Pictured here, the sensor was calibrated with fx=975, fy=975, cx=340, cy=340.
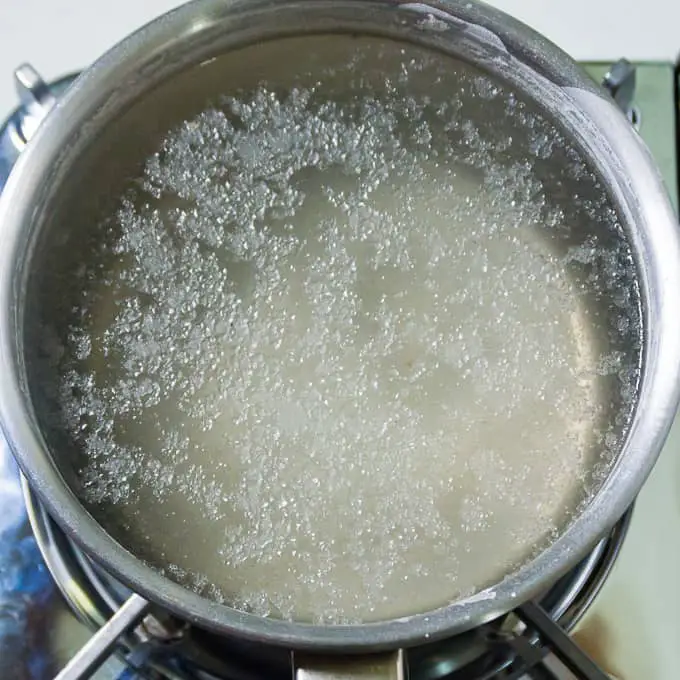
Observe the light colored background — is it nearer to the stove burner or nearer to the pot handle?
the stove burner

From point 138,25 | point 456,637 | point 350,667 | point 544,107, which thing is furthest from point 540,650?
point 138,25

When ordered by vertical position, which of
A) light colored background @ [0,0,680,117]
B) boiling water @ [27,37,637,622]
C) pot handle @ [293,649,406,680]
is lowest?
pot handle @ [293,649,406,680]

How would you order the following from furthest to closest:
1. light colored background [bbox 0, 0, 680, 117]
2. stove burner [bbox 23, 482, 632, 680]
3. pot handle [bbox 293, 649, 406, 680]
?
light colored background [bbox 0, 0, 680, 117], stove burner [bbox 23, 482, 632, 680], pot handle [bbox 293, 649, 406, 680]

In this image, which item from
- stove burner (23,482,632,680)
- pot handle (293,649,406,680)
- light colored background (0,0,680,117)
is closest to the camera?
pot handle (293,649,406,680)

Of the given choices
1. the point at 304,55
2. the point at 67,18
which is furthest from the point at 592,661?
the point at 67,18

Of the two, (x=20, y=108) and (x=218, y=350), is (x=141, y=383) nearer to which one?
(x=218, y=350)

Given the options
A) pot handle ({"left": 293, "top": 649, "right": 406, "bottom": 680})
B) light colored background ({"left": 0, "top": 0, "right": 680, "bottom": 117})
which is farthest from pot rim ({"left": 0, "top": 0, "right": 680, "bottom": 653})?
light colored background ({"left": 0, "top": 0, "right": 680, "bottom": 117})
